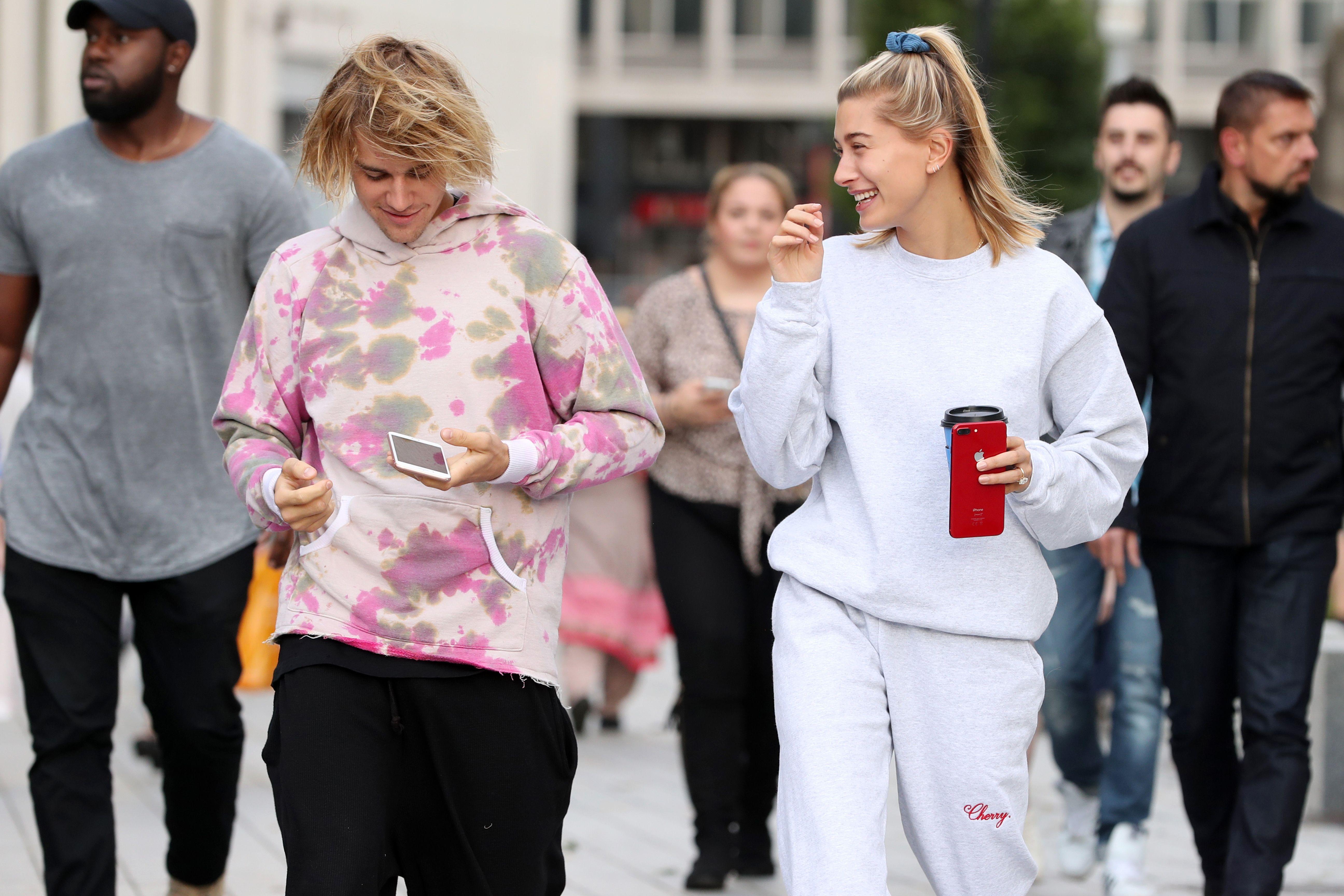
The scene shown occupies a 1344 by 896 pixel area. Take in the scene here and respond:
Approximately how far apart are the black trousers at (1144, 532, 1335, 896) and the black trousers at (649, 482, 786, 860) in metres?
1.32

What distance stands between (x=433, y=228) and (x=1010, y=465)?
117 centimetres

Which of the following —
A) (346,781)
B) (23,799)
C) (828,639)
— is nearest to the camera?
(346,781)

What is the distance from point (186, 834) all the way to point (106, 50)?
1963 mm

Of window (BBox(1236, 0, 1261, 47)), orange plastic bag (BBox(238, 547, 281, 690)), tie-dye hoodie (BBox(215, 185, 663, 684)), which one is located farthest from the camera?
window (BBox(1236, 0, 1261, 47))

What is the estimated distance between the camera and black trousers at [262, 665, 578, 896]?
319 centimetres

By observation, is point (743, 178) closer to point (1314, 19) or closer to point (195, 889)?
point (195, 889)

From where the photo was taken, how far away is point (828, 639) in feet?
11.2

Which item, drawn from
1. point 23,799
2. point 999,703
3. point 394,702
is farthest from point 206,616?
point 23,799

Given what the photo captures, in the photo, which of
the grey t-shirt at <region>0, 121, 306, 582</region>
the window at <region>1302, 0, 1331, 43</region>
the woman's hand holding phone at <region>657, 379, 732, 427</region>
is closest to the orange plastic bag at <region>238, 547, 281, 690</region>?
the woman's hand holding phone at <region>657, 379, 732, 427</region>

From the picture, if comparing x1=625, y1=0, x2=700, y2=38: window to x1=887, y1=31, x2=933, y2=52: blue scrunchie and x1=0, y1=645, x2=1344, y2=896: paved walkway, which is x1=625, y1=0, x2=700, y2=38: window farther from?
x1=887, y1=31, x2=933, y2=52: blue scrunchie

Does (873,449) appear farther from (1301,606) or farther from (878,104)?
(1301,606)

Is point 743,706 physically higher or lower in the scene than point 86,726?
lower

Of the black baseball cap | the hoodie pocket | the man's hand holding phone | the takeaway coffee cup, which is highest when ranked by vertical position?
the black baseball cap

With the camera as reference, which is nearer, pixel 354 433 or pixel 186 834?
pixel 354 433
